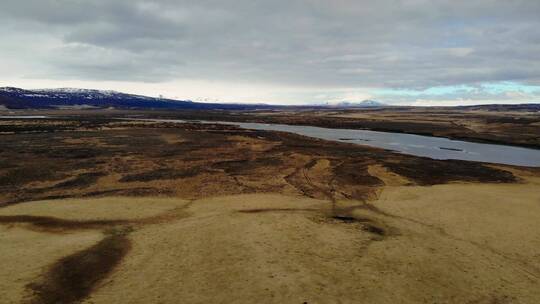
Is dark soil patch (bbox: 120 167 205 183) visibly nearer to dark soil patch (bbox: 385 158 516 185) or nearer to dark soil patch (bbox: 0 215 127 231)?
dark soil patch (bbox: 0 215 127 231)

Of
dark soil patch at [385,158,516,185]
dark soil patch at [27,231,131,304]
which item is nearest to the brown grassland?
dark soil patch at [27,231,131,304]

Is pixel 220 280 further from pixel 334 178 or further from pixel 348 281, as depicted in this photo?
pixel 334 178

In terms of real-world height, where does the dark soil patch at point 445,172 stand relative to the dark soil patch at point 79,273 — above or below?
above

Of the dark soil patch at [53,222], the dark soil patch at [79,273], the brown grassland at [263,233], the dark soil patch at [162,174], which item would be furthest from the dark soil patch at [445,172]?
the dark soil patch at [79,273]

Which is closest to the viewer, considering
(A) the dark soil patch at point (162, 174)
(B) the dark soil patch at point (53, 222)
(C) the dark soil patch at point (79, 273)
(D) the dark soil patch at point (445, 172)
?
(C) the dark soil patch at point (79, 273)

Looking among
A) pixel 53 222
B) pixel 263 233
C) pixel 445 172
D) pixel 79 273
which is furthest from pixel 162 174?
pixel 445 172

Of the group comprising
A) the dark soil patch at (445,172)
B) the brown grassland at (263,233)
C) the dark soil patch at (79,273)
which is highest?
the dark soil patch at (445,172)

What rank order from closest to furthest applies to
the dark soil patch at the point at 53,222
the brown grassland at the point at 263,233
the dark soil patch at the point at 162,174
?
the brown grassland at the point at 263,233
the dark soil patch at the point at 53,222
the dark soil patch at the point at 162,174

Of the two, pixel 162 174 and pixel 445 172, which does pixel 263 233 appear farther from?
pixel 445 172

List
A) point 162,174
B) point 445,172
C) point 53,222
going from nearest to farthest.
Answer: point 53,222 < point 162,174 < point 445,172

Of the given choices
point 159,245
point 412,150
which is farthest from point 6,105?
point 159,245

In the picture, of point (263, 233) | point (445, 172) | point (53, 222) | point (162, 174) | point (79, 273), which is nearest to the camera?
point (79, 273)

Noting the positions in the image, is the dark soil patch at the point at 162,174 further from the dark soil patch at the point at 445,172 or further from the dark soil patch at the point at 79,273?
the dark soil patch at the point at 445,172
